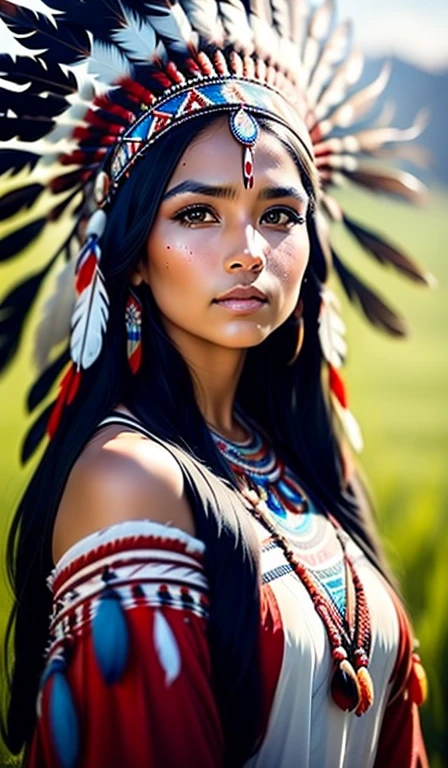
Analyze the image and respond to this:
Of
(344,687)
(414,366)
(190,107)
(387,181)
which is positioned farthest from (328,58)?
(344,687)

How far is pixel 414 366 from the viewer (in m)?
2.74

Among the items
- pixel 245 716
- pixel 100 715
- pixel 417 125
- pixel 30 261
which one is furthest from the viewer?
pixel 417 125

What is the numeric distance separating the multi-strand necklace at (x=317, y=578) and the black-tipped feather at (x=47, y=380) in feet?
1.11

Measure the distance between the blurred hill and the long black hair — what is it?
2.80 feet

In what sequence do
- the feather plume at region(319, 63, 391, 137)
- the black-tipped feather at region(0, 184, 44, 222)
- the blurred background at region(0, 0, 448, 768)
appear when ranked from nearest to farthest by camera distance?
the black-tipped feather at region(0, 184, 44, 222)
the feather plume at region(319, 63, 391, 137)
the blurred background at region(0, 0, 448, 768)

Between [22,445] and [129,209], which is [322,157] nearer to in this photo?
[129,209]

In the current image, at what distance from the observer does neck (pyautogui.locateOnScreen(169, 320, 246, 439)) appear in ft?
5.54

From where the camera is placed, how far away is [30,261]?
1885mm

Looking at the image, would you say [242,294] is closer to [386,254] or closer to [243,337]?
[243,337]

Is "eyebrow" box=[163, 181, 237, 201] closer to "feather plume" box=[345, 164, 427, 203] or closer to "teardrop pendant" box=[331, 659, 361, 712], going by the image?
"feather plume" box=[345, 164, 427, 203]

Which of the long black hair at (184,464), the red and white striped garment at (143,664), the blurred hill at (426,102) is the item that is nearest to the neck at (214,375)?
→ the long black hair at (184,464)

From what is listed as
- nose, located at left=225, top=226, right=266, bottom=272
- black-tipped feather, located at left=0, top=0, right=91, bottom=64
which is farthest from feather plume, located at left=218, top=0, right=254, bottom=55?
nose, located at left=225, top=226, right=266, bottom=272

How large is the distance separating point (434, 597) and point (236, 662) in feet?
4.24

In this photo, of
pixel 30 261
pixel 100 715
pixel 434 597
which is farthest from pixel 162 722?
pixel 434 597
